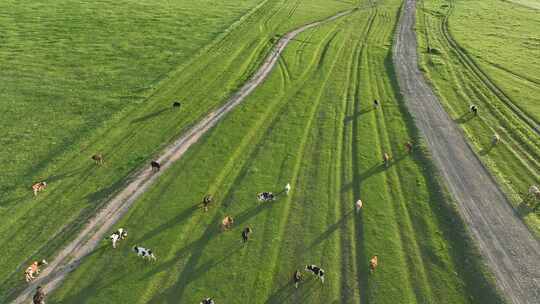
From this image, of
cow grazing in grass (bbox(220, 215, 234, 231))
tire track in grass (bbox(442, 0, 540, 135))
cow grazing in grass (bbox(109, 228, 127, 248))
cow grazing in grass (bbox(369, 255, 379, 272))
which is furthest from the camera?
tire track in grass (bbox(442, 0, 540, 135))

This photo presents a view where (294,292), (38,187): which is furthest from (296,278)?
(38,187)

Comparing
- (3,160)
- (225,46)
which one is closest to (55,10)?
(225,46)

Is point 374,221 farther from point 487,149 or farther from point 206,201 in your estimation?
point 487,149

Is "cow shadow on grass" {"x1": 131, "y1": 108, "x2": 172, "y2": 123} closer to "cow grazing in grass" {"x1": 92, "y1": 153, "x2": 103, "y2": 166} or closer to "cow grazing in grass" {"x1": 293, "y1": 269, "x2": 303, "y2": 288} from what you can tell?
"cow grazing in grass" {"x1": 92, "y1": 153, "x2": 103, "y2": 166}

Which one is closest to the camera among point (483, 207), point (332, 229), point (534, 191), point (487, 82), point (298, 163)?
point (332, 229)

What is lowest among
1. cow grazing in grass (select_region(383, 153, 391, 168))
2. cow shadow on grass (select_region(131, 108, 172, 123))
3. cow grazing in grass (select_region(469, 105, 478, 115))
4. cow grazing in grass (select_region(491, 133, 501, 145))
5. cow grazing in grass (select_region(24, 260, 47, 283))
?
cow grazing in grass (select_region(24, 260, 47, 283))

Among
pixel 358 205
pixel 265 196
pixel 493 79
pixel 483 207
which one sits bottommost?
pixel 265 196

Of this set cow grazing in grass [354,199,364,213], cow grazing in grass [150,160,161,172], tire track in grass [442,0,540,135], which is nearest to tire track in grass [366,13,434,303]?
cow grazing in grass [354,199,364,213]
